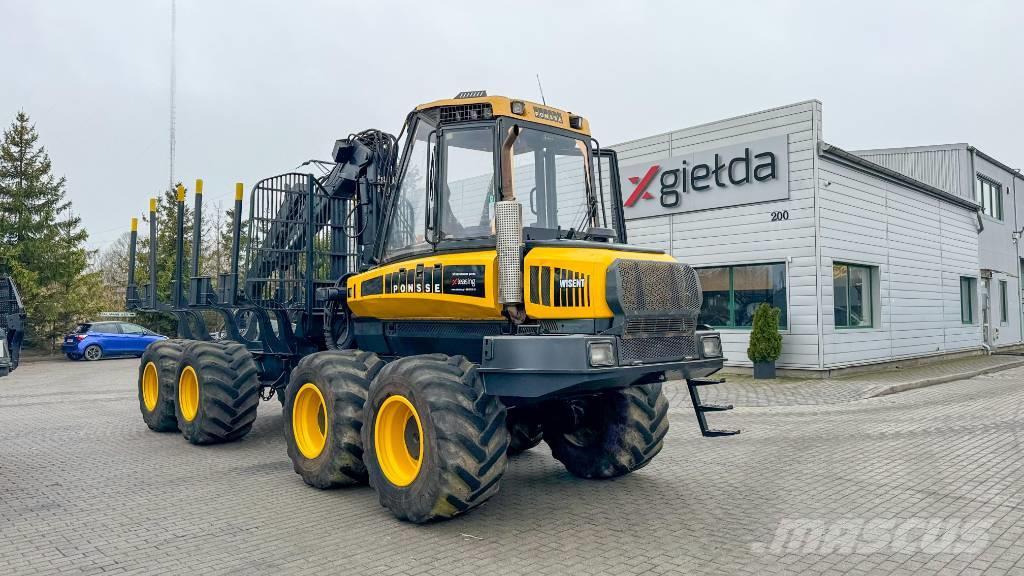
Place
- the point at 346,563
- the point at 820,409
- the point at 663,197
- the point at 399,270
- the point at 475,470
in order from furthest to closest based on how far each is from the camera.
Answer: the point at 663,197 < the point at 820,409 < the point at 399,270 < the point at 475,470 < the point at 346,563

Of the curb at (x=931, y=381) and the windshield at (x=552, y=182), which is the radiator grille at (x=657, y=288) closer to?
the windshield at (x=552, y=182)

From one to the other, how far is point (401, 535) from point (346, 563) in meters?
0.69

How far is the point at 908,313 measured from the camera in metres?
19.5

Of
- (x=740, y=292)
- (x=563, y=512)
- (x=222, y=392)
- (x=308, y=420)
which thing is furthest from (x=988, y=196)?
(x=308, y=420)

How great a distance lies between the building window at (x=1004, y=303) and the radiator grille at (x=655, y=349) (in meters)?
25.8

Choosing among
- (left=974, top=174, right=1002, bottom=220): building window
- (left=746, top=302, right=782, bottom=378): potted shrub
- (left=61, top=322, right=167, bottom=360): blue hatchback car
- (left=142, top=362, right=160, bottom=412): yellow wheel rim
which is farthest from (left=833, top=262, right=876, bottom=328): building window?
(left=61, top=322, right=167, bottom=360): blue hatchback car

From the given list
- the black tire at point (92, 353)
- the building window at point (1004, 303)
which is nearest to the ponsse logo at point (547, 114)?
the black tire at point (92, 353)

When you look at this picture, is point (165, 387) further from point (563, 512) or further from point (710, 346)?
point (710, 346)

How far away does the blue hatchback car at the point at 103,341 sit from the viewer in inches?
1035

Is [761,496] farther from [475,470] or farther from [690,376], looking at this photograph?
[475,470]

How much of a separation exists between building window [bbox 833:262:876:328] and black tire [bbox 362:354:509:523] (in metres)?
12.8

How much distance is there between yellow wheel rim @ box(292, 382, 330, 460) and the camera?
7.36 m

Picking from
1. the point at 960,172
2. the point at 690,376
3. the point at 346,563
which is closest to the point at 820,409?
the point at 690,376

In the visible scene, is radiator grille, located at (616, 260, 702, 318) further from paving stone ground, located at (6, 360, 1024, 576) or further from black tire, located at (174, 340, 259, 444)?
black tire, located at (174, 340, 259, 444)
